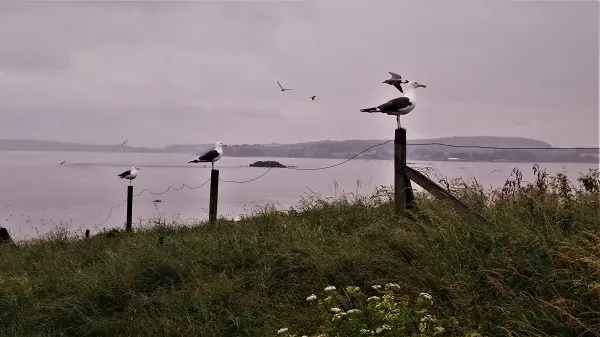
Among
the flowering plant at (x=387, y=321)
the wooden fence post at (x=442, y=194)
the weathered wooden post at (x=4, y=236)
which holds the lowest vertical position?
the weathered wooden post at (x=4, y=236)

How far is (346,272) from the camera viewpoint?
231 inches

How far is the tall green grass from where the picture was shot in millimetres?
4590

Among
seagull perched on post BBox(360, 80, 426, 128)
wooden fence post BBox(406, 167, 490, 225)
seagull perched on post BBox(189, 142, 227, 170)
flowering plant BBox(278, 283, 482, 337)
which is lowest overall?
flowering plant BBox(278, 283, 482, 337)

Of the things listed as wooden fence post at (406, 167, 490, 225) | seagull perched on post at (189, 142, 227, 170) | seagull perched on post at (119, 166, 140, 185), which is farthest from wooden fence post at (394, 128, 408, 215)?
seagull perched on post at (119, 166, 140, 185)

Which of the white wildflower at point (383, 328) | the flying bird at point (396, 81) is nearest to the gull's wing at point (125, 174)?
the flying bird at point (396, 81)

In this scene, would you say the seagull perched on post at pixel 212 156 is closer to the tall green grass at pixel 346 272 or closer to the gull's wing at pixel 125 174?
the tall green grass at pixel 346 272

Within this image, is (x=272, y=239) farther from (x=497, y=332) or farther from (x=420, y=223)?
(x=497, y=332)

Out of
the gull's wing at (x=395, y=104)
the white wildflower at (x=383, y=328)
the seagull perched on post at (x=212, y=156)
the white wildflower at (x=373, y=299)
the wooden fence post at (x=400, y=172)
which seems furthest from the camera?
the seagull perched on post at (x=212, y=156)

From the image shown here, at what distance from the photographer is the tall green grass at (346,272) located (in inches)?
181

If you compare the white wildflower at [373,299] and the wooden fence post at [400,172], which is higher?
the wooden fence post at [400,172]

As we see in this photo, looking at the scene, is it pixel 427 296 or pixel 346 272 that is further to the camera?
pixel 346 272

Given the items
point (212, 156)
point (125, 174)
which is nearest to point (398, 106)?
point (212, 156)

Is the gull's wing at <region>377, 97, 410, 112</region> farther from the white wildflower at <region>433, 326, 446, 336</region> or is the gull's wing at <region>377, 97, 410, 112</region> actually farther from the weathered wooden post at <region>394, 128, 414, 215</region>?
the white wildflower at <region>433, 326, 446, 336</region>

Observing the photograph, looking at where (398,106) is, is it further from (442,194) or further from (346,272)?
(346,272)
